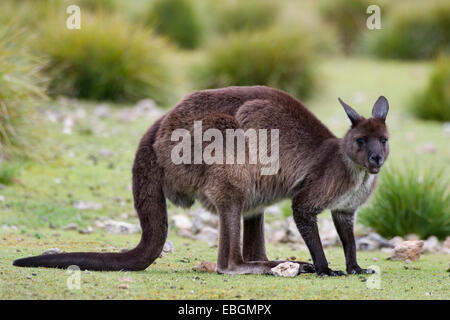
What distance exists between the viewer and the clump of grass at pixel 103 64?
12641 mm

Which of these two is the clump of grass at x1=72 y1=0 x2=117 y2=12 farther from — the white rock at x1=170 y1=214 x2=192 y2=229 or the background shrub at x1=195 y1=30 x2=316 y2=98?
the white rock at x1=170 y1=214 x2=192 y2=229

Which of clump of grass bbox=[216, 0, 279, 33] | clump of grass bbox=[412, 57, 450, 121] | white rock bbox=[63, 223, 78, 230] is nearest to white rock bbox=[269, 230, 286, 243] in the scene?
white rock bbox=[63, 223, 78, 230]

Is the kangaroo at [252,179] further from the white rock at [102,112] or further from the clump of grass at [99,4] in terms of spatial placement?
the clump of grass at [99,4]

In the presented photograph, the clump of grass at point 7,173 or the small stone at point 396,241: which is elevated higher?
the clump of grass at point 7,173

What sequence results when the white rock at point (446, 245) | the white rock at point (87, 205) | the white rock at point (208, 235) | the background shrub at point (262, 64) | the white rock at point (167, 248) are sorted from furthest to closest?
the background shrub at point (262, 64), the white rock at point (87, 205), the white rock at point (208, 235), the white rock at point (446, 245), the white rock at point (167, 248)

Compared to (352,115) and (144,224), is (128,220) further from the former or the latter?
(352,115)

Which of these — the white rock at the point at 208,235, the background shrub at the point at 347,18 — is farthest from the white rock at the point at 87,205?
the background shrub at the point at 347,18

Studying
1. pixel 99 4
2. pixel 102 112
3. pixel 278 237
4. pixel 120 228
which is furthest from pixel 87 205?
pixel 99 4

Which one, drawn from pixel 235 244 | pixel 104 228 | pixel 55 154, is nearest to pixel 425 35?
pixel 55 154

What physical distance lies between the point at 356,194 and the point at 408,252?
1083 mm

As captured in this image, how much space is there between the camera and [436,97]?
1297cm

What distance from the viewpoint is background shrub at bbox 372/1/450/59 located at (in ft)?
61.9

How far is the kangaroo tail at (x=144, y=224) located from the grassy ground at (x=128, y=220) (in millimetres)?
112
